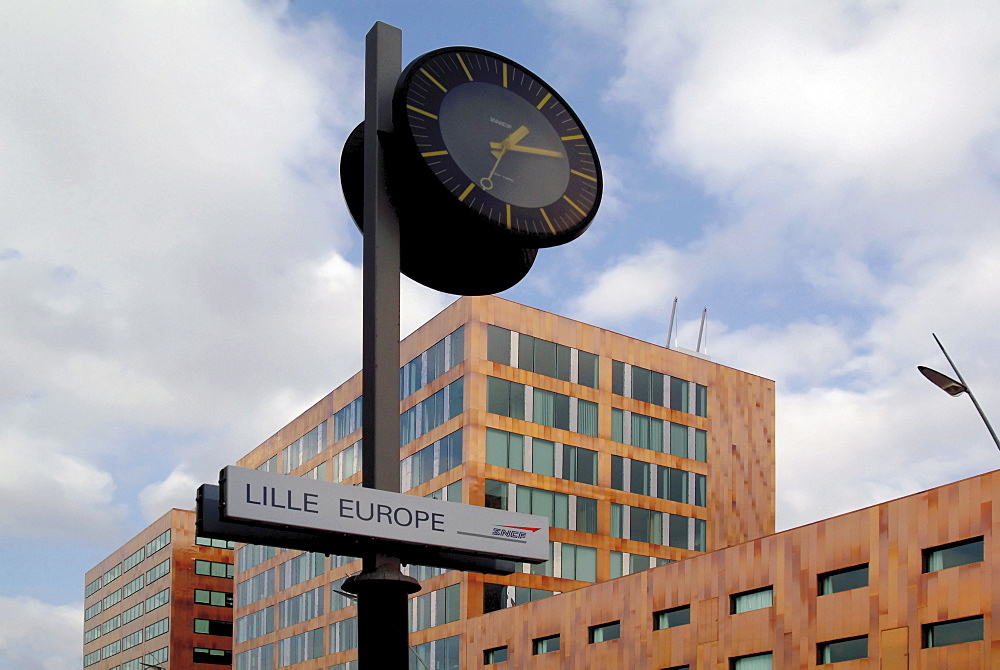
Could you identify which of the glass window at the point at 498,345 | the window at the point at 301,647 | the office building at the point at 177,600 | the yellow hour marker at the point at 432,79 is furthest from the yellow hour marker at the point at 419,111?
the office building at the point at 177,600

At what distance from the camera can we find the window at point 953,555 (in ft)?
127

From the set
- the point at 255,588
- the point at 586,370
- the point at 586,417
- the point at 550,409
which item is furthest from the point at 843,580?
the point at 255,588

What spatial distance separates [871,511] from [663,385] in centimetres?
3414

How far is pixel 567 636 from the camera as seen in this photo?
187ft

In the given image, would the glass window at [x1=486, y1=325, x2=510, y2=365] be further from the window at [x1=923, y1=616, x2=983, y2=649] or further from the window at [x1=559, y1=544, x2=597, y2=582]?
the window at [x1=923, y1=616, x2=983, y2=649]

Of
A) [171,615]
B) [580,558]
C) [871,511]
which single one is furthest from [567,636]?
[171,615]

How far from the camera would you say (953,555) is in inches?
1549

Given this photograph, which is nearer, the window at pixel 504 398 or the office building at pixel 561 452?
the office building at pixel 561 452

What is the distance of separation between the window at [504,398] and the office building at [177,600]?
6577cm

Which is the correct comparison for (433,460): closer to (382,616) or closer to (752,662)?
(752,662)

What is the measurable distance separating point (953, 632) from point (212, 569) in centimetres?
10163

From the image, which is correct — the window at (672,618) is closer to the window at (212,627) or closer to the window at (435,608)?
the window at (435,608)

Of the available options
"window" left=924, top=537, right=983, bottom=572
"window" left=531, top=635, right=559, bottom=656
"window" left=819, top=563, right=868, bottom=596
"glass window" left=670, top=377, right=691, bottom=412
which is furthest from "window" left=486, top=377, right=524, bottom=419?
"window" left=924, top=537, right=983, bottom=572

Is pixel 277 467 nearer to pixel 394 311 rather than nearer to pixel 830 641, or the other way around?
pixel 830 641
